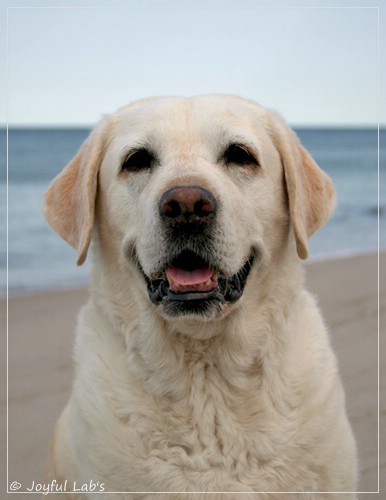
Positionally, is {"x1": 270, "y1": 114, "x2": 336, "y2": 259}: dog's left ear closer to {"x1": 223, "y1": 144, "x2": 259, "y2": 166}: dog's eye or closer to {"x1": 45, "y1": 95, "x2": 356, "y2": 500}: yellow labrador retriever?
{"x1": 45, "y1": 95, "x2": 356, "y2": 500}: yellow labrador retriever

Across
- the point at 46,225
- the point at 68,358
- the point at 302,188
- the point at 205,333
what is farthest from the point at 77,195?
the point at 46,225

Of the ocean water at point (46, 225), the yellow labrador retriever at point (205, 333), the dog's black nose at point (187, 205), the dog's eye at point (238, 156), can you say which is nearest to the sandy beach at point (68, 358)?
the ocean water at point (46, 225)

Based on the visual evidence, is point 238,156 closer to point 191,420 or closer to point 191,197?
point 191,197

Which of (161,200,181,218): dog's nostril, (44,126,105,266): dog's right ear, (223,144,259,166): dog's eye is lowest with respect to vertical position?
(44,126,105,266): dog's right ear

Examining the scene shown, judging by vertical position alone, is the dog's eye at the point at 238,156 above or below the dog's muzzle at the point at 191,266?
above

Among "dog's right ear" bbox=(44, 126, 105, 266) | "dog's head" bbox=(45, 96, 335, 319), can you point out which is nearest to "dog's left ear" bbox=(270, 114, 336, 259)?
"dog's head" bbox=(45, 96, 335, 319)

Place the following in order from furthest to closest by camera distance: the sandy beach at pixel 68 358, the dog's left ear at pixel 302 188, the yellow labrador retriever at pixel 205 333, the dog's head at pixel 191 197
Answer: the sandy beach at pixel 68 358, the dog's left ear at pixel 302 188, the yellow labrador retriever at pixel 205 333, the dog's head at pixel 191 197

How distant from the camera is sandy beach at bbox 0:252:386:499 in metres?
5.36

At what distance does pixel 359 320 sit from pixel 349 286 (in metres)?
0.99

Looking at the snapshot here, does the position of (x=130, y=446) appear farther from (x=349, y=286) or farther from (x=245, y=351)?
(x=349, y=286)

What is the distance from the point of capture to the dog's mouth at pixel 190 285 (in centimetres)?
322

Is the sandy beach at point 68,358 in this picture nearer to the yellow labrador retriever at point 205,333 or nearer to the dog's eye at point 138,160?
the yellow labrador retriever at point 205,333

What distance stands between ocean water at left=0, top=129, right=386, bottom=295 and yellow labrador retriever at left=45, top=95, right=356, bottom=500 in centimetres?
304

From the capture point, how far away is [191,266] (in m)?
3.25
